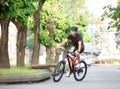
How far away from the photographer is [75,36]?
1727cm

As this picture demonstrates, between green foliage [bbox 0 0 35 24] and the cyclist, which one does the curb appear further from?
green foliage [bbox 0 0 35 24]

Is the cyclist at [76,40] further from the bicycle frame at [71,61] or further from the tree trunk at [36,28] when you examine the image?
the tree trunk at [36,28]

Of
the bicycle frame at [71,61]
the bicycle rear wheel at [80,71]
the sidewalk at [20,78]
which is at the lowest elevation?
the sidewalk at [20,78]

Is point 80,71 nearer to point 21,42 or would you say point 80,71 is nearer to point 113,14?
point 21,42

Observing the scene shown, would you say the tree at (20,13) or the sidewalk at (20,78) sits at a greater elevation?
the tree at (20,13)

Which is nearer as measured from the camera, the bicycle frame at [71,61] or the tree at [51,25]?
the bicycle frame at [71,61]

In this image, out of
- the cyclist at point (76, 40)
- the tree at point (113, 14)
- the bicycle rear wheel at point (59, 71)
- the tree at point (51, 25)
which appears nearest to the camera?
the cyclist at point (76, 40)

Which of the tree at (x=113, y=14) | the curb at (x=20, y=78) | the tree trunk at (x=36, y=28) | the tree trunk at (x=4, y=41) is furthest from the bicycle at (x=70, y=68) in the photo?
the tree at (x=113, y=14)

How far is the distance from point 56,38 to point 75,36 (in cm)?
3362

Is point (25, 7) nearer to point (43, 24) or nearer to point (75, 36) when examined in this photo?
point (75, 36)

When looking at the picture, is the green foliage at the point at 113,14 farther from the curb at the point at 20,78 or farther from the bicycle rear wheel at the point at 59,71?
the bicycle rear wheel at the point at 59,71

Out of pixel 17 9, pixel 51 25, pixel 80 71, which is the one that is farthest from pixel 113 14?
pixel 80 71

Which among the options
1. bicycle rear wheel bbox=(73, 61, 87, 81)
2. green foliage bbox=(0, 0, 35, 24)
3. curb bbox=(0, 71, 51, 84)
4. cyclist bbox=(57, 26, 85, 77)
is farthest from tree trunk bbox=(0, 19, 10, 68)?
cyclist bbox=(57, 26, 85, 77)

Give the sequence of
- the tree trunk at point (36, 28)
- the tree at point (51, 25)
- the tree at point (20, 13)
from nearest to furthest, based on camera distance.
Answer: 1. the tree at point (20, 13)
2. the tree trunk at point (36, 28)
3. the tree at point (51, 25)
